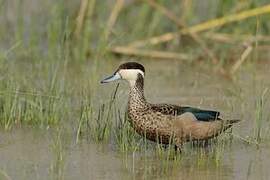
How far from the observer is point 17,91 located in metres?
7.19

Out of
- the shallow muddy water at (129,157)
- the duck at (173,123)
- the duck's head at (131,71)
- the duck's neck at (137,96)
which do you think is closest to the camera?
the shallow muddy water at (129,157)

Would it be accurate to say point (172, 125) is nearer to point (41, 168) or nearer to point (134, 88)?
point (134, 88)

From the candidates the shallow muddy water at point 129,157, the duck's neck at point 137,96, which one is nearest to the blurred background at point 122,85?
the shallow muddy water at point 129,157

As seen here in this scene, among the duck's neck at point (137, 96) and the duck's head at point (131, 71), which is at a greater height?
the duck's head at point (131, 71)

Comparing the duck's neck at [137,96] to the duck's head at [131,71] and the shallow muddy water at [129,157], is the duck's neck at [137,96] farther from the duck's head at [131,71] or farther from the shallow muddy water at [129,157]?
the shallow muddy water at [129,157]

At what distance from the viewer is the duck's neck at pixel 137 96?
663 cm

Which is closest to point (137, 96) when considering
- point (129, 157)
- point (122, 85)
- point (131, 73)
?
point (131, 73)

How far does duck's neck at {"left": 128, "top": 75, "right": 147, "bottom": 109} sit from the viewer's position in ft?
21.7

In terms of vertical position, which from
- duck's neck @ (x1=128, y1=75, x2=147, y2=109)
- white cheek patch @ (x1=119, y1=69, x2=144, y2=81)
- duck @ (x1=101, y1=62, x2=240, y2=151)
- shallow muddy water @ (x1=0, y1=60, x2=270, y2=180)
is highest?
white cheek patch @ (x1=119, y1=69, x2=144, y2=81)

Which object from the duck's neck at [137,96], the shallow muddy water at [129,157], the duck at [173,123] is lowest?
the shallow muddy water at [129,157]

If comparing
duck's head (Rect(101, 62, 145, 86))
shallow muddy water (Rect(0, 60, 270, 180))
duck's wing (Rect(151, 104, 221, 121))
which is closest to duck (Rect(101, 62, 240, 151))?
duck's wing (Rect(151, 104, 221, 121))

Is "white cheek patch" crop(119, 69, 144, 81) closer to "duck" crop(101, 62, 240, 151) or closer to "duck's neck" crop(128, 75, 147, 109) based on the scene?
"duck's neck" crop(128, 75, 147, 109)

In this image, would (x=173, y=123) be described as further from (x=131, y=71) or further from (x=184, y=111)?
(x=131, y=71)

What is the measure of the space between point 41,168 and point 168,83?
10.6 ft
